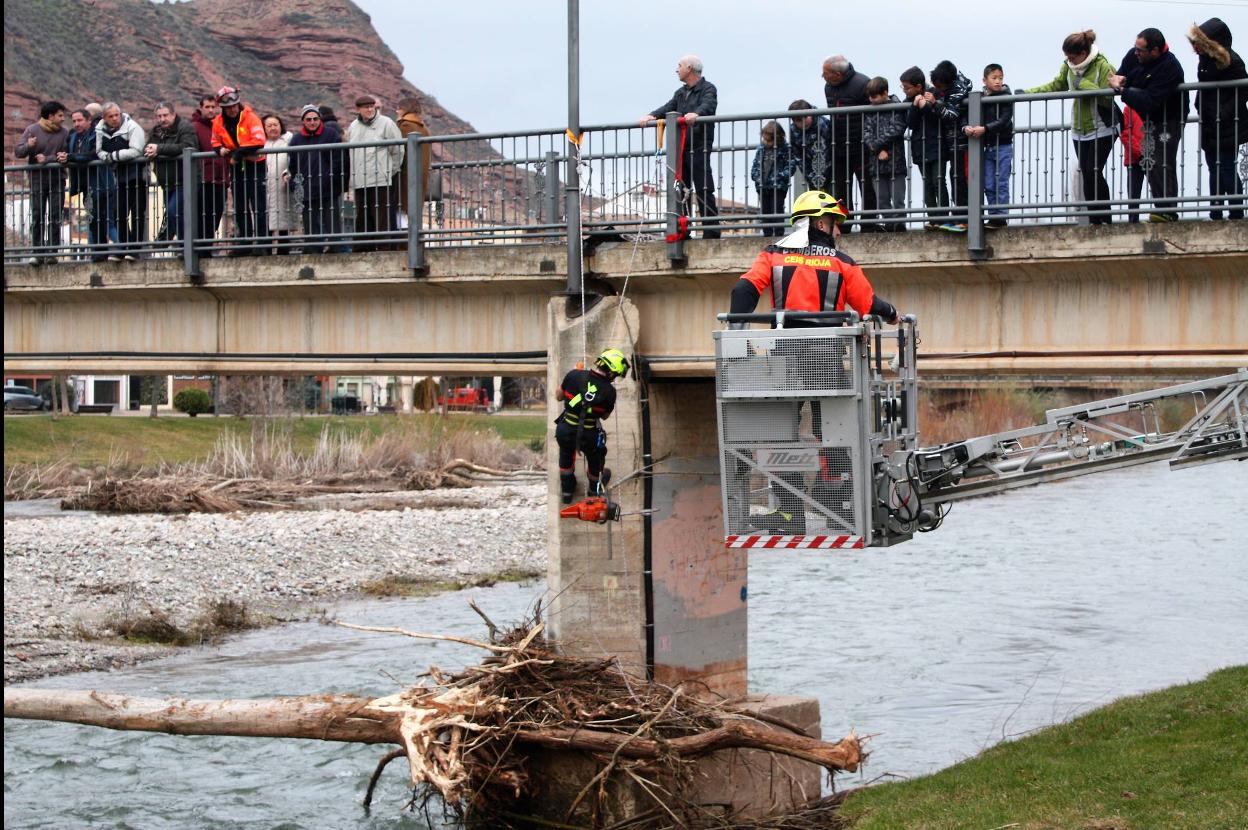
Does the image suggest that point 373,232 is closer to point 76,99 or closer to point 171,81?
point 76,99

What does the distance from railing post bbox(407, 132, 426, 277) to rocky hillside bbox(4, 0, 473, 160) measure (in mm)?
74846

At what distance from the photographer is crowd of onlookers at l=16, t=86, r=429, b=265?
15523 millimetres

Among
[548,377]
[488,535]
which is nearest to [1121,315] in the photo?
[548,377]

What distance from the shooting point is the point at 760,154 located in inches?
527

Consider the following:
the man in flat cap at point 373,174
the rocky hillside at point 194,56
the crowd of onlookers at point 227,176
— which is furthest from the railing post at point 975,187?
the rocky hillside at point 194,56

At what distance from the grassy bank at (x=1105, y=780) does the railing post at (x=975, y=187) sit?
12.6 ft

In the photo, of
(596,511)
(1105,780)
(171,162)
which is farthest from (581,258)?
(1105,780)

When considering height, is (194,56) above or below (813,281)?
above

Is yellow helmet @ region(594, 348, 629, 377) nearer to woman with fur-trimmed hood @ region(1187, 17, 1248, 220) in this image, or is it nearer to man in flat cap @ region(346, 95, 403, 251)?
man in flat cap @ region(346, 95, 403, 251)

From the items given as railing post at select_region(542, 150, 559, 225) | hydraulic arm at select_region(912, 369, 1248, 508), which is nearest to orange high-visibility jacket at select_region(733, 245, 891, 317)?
hydraulic arm at select_region(912, 369, 1248, 508)

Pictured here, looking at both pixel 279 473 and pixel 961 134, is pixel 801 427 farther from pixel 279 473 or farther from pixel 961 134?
pixel 279 473

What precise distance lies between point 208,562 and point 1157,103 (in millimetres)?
21738

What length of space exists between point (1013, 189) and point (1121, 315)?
130 cm

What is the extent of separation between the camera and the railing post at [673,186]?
1330 cm
